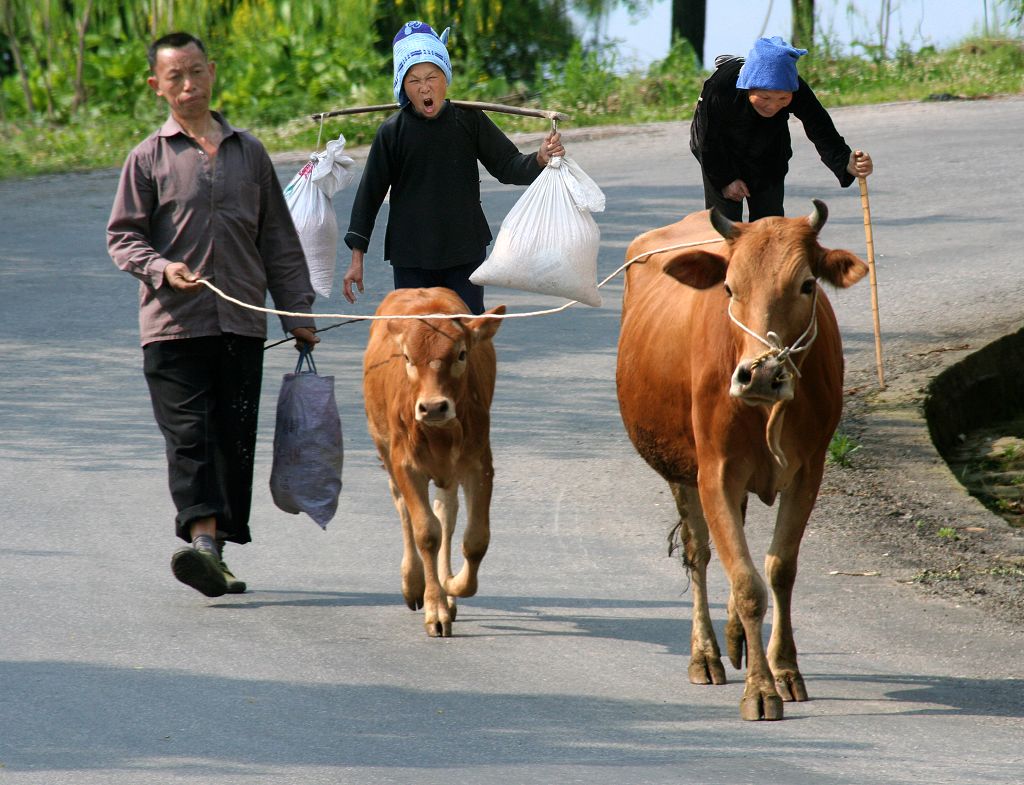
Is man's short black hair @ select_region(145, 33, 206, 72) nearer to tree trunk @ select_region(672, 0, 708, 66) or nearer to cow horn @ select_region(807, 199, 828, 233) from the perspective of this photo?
cow horn @ select_region(807, 199, 828, 233)

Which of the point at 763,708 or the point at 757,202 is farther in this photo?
the point at 757,202

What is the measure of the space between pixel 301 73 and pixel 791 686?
62.9 feet

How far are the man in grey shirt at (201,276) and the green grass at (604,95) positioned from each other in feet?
41.1

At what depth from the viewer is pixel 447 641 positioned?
671cm

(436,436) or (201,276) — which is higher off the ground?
(201,276)

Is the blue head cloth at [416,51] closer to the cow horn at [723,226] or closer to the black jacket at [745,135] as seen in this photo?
the black jacket at [745,135]

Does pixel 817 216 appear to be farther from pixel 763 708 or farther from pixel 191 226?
pixel 191 226

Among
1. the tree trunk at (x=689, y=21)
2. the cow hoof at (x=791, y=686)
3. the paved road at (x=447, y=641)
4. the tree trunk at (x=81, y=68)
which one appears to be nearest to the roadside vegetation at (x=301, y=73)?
the tree trunk at (x=81, y=68)

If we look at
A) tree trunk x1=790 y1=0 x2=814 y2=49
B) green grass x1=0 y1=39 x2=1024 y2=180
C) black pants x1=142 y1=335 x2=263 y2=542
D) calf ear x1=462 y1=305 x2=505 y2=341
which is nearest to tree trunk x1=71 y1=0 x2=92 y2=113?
green grass x1=0 y1=39 x2=1024 y2=180

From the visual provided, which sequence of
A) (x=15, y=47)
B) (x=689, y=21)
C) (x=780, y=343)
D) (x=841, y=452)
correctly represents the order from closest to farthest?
(x=780, y=343)
(x=841, y=452)
(x=15, y=47)
(x=689, y=21)

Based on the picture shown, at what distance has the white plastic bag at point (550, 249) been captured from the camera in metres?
6.89

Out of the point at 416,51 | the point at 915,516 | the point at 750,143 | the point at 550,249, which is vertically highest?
the point at 416,51

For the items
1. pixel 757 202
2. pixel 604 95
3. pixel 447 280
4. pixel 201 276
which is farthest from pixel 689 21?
pixel 201 276

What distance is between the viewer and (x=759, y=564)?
795 centimetres
